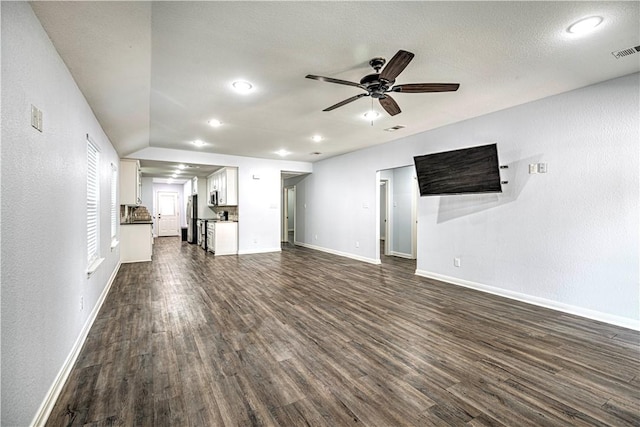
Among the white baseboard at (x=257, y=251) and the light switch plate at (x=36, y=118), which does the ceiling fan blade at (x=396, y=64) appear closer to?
the light switch plate at (x=36, y=118)

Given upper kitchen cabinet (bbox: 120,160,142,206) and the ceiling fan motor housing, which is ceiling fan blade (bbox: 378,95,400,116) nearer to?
the ceiling fan motor housing

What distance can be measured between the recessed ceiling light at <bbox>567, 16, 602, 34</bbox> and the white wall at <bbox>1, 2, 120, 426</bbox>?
3513mm

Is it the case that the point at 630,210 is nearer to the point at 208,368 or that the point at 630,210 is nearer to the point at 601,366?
the point at 601,366

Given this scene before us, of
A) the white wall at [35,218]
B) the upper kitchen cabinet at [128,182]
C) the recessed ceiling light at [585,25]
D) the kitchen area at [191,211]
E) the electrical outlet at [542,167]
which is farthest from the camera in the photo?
the kitchen area at [191,211]

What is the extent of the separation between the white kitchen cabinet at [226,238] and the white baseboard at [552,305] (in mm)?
5135

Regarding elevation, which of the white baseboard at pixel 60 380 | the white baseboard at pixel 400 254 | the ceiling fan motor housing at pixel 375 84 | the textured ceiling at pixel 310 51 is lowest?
the white baseboard at pixel 60 380

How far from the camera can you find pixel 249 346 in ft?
8.50

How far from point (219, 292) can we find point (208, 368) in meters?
2.08

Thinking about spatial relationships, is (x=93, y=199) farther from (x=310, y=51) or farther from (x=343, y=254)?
(x=343, y=254)

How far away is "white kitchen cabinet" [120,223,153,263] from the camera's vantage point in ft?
21.4

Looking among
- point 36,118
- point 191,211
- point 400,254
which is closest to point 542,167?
point 400,254

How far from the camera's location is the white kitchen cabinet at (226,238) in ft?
24.4

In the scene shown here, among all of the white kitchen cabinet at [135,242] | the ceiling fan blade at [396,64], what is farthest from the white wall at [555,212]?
the white kitchen cabinet at [135,242]

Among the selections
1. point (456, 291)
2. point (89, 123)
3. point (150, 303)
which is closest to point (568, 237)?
point (456, 291)
